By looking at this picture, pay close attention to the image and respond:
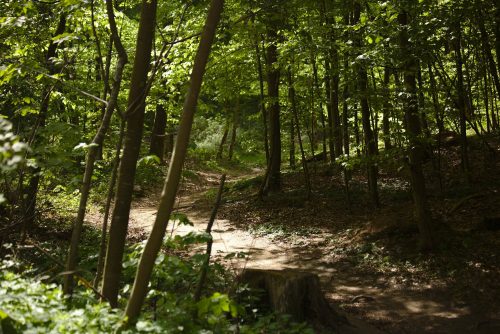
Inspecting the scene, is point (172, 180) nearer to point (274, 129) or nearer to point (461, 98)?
point (461, 98)

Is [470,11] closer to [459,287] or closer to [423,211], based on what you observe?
[423,211]

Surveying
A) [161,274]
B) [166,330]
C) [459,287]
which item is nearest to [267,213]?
[459,287]

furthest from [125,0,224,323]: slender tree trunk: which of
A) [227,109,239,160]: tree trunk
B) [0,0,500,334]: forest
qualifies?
[227,109,239,160]: tree trunk

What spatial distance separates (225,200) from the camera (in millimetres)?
17969

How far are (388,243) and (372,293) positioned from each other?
2156 millimetres

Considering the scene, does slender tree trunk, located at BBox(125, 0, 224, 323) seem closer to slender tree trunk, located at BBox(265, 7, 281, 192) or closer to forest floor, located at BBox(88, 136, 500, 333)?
forest floor, located at BBox(88, 136, 500, 333)

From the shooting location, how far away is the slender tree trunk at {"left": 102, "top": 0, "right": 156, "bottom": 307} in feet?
13.7

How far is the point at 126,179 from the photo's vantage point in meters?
4.23

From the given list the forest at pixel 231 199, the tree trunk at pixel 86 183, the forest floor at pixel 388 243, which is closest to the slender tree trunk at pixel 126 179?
the forest at pixel 231 199

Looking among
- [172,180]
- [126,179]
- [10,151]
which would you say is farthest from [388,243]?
[10,151]

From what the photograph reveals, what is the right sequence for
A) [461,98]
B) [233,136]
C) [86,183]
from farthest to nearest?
[233,136]
[461,98]
[86,183]

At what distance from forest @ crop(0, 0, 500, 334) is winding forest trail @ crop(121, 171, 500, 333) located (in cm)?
4

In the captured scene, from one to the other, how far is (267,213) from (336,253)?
175 inches

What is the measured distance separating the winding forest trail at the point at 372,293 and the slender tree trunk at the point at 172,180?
1110 mm
